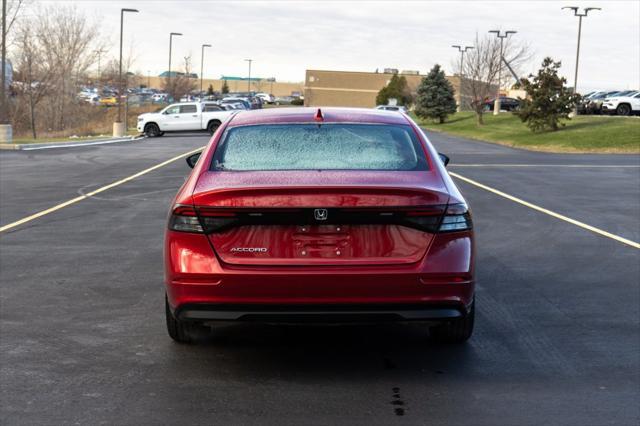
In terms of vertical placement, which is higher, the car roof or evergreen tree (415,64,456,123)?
evergreen tree (415,64,456,123)

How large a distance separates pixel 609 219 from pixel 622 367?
303 inches

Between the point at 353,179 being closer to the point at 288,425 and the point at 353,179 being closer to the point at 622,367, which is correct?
the point at 288,425

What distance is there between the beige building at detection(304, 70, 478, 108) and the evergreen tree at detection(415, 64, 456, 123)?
70.5 meters

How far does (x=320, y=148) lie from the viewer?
232 inches

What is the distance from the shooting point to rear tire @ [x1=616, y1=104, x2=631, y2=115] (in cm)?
5459

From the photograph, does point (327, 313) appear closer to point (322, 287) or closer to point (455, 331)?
point (322, 287)

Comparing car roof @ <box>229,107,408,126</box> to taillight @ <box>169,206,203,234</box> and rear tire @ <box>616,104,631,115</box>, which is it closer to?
taillight @ <box>169,206,203,234</box>

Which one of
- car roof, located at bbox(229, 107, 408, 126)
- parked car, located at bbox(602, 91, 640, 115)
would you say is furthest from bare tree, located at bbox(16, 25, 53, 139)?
car roof, located at bbox(229, 107, 408, 126)

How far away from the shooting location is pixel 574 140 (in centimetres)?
3744

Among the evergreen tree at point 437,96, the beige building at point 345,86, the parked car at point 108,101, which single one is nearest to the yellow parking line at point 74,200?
the evergreen tree at point 437,96

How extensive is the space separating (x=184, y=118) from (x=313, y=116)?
3922 cm

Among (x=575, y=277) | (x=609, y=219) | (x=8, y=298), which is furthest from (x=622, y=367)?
(x=609, y=219)

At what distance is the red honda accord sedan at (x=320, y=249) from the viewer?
5.00 metres

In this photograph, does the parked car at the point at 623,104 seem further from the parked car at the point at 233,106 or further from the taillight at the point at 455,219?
the taillight at the point at 455,219
